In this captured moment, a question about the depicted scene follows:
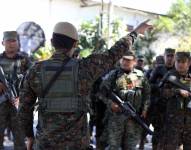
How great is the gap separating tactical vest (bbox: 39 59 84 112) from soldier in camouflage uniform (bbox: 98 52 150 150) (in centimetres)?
311

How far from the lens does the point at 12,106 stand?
7.51 m

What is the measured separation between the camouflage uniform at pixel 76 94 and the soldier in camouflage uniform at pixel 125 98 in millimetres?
3016

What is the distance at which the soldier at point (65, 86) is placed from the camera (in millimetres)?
4383

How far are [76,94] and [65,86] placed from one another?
0.11 metres

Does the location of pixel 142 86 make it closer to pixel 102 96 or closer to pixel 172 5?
pixel 102 96

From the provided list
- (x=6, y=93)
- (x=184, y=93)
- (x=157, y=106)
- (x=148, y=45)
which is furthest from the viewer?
(x=148, y=45)

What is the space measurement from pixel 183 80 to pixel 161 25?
2203 cm

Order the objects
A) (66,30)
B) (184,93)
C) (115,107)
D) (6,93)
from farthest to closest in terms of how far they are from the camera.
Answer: (115,107)
(6,93)
(184,93)
(66,30)

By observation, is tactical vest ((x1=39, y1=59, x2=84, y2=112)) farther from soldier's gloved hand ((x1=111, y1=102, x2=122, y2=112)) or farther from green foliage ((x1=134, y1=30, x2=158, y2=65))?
green foliage ((x1=134, y1=30, x2=158, y2=65))

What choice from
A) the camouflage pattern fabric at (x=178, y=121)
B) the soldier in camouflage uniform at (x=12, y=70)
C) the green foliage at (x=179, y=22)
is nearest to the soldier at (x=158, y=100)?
the camouflage pattern fabric at (x=178, y=121)

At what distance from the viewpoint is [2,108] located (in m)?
7.46

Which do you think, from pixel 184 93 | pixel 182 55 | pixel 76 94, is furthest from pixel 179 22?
pixel 76 94

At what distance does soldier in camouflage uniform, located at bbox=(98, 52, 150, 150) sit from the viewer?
747 centimetres

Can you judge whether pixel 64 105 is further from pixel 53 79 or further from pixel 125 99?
pixel 125 99
